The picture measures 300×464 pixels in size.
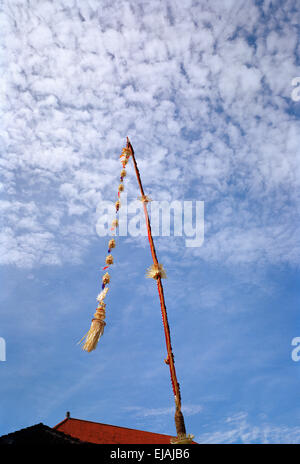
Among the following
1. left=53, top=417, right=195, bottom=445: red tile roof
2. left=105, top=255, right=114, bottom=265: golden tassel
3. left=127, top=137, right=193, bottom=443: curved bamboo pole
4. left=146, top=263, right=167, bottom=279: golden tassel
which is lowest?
left=53, top=417, right=195, bottom=445: red tile roof

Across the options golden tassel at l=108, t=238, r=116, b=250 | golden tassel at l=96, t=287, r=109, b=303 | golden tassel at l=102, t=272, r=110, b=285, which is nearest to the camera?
golden tassel at l=96, t=287, r=109, b=303

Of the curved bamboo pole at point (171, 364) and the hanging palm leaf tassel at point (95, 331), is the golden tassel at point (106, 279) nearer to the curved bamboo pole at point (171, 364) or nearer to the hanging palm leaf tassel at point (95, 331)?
the hanging palm leaf tassel at point (95, 331)

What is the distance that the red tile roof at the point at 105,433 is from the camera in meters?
16.5

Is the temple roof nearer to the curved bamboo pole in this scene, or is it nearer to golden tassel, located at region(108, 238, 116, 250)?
golden tassel, located at region(108, 238, 116, 250)

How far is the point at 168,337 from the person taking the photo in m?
3.99

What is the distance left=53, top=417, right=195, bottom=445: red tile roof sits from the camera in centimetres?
1650

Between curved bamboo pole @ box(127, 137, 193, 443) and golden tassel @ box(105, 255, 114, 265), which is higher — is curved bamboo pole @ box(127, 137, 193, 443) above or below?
below

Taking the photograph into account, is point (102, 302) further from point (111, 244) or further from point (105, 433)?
point (105, 433)

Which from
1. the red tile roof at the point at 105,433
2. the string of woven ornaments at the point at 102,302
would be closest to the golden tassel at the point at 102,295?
the string of woven ornaments at the point at 102,302

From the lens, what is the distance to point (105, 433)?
17.2 meters

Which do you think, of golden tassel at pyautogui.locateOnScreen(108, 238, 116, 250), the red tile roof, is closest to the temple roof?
the red tile roof

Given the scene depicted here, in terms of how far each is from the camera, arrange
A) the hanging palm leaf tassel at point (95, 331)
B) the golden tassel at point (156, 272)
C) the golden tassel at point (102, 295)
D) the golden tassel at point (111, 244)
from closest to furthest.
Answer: the golden tassel at point (156, 272) < the hanging palm leaf tassel at point (95, 331) < the golden tassel at point (102, 295) < the golden tassel at point (111, 244)
